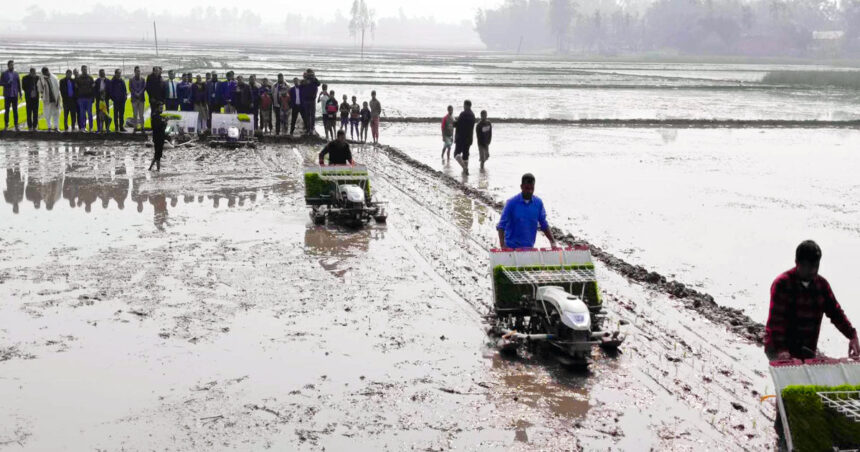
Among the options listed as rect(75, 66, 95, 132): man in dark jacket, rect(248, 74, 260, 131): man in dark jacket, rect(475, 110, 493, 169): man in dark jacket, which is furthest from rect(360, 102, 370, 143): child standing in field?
rect(75, 66, 95, 132): man in dark jacket

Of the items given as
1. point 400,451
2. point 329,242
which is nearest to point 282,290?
point 329,242

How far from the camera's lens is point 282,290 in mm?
11781

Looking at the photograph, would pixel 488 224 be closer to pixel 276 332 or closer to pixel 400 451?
pixel 276 332

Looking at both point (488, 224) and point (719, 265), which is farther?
point (488, 224)

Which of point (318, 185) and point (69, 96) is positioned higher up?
point (69, 96)

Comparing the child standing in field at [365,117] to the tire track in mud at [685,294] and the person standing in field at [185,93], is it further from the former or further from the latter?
the tire track in mud at [685,294]

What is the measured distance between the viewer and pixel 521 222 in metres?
10.3

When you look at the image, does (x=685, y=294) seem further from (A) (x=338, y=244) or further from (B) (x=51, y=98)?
(B) (x=51, y=98)

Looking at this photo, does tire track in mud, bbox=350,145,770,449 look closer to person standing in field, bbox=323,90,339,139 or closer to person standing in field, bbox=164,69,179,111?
person standing in field, bbox=323,90,339,139

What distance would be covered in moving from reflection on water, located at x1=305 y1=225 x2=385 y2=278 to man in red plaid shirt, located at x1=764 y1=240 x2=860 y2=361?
21.7 ft

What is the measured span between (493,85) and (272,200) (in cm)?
4553

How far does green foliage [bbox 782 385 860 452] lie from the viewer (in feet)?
20.6

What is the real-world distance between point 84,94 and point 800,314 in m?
22.2

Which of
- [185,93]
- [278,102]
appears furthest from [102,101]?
[278,102]
